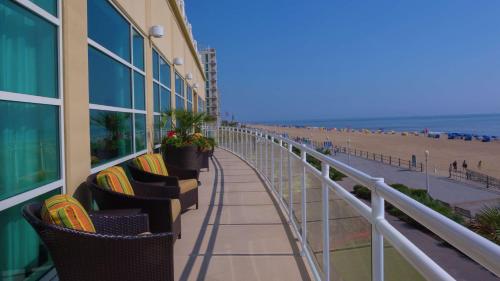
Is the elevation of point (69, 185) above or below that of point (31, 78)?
below

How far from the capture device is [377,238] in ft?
5.43

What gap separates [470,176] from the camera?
2366 cm

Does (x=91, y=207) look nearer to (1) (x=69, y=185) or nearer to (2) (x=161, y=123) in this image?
(1) (x=69, y=185)

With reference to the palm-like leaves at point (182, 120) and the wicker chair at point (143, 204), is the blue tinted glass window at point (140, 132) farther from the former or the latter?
the wicker chair at point (143, 204)

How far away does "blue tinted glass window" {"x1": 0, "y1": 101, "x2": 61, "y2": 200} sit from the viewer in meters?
2.47

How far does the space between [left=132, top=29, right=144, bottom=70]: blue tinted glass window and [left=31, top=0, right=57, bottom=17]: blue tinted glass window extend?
2724 millimetres

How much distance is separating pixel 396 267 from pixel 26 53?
260 centimetres

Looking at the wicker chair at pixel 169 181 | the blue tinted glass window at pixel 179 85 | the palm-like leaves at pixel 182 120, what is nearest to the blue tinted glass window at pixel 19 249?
the wicker chair at pixel 169 181

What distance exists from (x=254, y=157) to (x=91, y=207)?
5575mm

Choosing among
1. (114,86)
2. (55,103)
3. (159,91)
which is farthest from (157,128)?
(55,103)

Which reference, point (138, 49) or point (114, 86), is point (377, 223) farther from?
point (138, 49)

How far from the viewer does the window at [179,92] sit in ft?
34.8

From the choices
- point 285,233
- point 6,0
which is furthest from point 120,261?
point 285,233

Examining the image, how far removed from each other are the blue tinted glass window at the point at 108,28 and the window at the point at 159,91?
6.87 feet
